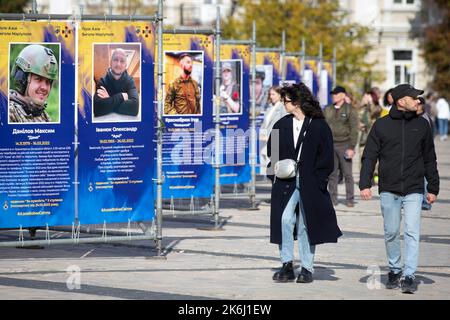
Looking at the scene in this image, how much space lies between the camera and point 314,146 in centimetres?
1277

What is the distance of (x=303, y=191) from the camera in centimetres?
1270

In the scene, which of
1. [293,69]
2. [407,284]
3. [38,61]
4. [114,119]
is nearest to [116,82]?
[114,119]

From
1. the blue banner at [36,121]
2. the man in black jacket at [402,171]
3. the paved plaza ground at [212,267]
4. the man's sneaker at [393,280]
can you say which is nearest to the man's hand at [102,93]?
the blue banner at [36,121]

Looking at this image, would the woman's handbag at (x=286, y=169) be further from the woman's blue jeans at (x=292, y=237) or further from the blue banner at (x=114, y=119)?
the blue banner at (x=114, y=119)

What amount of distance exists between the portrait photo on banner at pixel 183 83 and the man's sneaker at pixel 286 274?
190 inches

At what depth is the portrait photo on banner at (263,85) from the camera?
76.1 feet

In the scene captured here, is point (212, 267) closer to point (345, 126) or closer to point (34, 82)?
point (34, 82)

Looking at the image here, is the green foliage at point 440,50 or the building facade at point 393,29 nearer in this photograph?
the green foliage at point 440,50

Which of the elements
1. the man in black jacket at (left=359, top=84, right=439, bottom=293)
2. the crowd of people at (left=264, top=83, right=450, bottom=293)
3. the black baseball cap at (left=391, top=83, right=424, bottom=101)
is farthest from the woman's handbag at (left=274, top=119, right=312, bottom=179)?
the black baseball cap at (left=391, top=83, right=424, bottom=101)

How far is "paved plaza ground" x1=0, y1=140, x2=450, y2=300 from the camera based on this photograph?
39.4ft

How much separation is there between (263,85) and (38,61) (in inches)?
394

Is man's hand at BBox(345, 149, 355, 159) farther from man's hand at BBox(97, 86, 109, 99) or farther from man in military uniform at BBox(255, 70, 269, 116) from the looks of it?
man's hand at BBox(97, 86, 109, 99)

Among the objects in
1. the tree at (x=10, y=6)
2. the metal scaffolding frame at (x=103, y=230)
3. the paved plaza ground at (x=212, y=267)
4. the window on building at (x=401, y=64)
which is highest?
the tree at (x=10, y=6)

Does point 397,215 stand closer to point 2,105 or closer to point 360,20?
point 2,105
